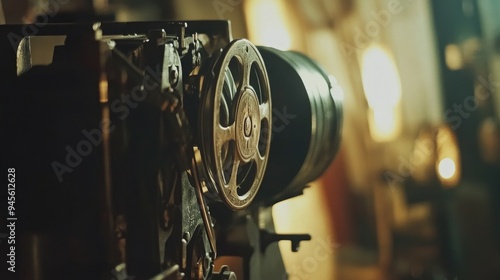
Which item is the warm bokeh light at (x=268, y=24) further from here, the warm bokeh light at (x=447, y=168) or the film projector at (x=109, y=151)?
the film projector at (x=109, y=151)

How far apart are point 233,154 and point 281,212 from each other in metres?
1.71

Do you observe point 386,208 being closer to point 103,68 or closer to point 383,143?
point 383,143

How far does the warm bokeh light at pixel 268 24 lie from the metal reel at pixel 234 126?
1.44 meters

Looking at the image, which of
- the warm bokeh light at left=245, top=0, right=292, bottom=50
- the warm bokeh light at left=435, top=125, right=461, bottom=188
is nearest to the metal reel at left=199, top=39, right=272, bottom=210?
the warm bokeh light at left=245, top=0, right=292, bottom=50

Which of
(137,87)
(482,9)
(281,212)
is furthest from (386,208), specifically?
(137,87)

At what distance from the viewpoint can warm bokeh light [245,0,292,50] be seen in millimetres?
2873

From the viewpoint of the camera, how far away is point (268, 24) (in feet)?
9.54

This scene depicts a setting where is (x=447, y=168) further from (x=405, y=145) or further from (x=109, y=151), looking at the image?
(x=109, y=151)

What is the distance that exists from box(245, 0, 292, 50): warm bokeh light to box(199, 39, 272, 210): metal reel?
1.44 metres

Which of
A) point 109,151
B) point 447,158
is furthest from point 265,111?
point 447,158

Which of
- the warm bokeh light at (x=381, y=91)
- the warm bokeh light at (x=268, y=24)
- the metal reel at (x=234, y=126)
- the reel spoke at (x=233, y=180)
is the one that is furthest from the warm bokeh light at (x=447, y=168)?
the reel spoke at (x=233, y=180)

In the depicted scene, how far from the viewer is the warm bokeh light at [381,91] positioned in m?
2.99

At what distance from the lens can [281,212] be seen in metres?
2.95

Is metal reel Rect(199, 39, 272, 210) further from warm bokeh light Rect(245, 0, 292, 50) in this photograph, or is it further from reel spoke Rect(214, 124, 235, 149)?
warm bokeh light Rect(245, 0, 292, 50)
